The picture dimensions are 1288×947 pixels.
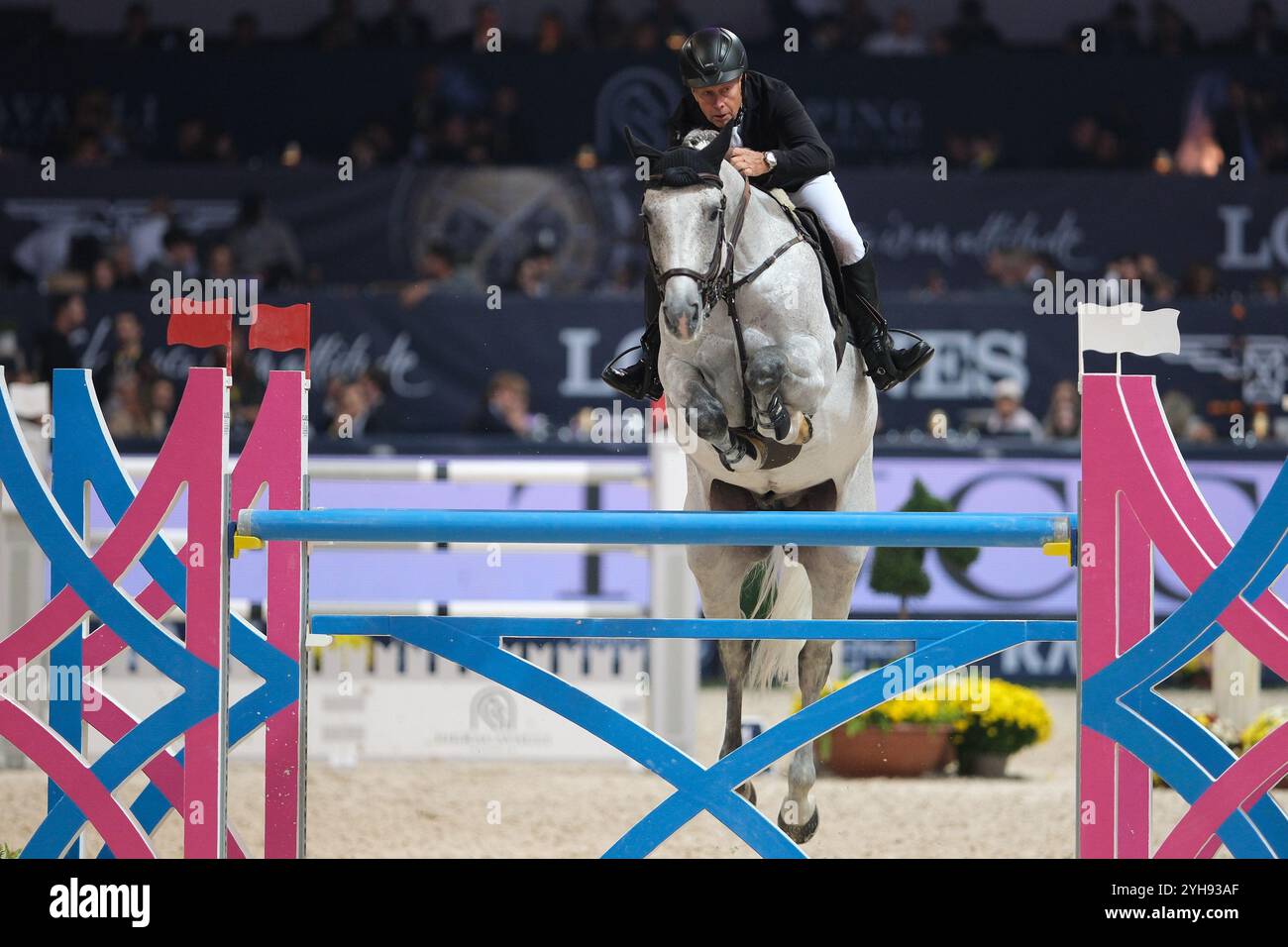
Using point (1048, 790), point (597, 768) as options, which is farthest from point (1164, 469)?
point (597, 768)

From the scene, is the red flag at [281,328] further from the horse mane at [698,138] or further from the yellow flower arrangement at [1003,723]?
the yellow flower arrangement at [1003,723]

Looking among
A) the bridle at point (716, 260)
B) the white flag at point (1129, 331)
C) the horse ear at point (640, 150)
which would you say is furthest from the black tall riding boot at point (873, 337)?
the white flag at point (1129, 331)

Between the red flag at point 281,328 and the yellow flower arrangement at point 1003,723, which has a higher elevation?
the red flag at point 281,328

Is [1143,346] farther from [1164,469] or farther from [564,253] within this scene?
[564,253]

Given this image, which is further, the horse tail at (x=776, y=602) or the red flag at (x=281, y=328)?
the horse tail at (x=776, y=602)

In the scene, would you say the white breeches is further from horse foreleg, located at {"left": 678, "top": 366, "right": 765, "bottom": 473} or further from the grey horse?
horse foreleg, located at {"left": 678, "top": 366, "right": 765, "bottom": 473}

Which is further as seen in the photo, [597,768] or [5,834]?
[597,768]

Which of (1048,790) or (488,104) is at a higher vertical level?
(488,104)

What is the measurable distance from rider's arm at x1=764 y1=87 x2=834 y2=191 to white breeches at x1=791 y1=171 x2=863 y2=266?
222 millimetres

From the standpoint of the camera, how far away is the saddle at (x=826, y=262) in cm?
506

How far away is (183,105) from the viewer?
1230cm

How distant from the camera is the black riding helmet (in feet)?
15.4

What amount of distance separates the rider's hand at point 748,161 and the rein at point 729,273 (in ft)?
0.15
